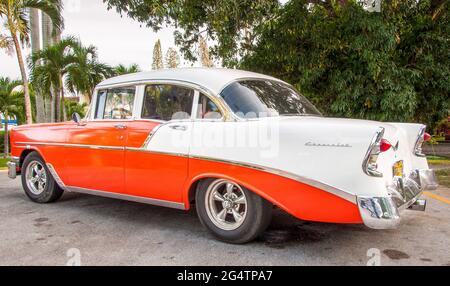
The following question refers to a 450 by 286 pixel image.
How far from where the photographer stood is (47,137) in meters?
5.70

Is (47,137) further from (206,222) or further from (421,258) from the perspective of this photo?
(421,258)

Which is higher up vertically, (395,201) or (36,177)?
(395,201)

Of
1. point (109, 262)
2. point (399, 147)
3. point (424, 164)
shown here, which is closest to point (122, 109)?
point (109, 262)

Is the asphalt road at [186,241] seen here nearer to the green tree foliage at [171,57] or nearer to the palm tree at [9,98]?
the palm tree at [9,98]

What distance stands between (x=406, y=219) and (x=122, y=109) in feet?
12.2

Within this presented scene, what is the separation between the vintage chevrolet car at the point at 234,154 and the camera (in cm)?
336

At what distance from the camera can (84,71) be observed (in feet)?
51.3

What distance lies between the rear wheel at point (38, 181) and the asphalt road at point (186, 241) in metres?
0.40

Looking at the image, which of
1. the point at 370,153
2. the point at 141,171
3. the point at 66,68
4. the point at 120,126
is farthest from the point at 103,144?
the point at 66,68

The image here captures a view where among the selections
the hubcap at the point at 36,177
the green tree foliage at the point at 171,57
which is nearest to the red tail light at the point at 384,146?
the hubcap at the point at 36,177

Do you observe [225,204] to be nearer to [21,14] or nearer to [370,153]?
[370,153]

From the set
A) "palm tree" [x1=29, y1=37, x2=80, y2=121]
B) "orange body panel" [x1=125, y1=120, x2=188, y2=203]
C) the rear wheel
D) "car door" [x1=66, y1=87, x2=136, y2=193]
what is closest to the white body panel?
"orange body panel" [x1=125, y1=120, x2=188, y2=203]

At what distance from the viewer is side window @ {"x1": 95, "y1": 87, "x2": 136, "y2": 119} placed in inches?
193

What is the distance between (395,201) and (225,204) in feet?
5.12
